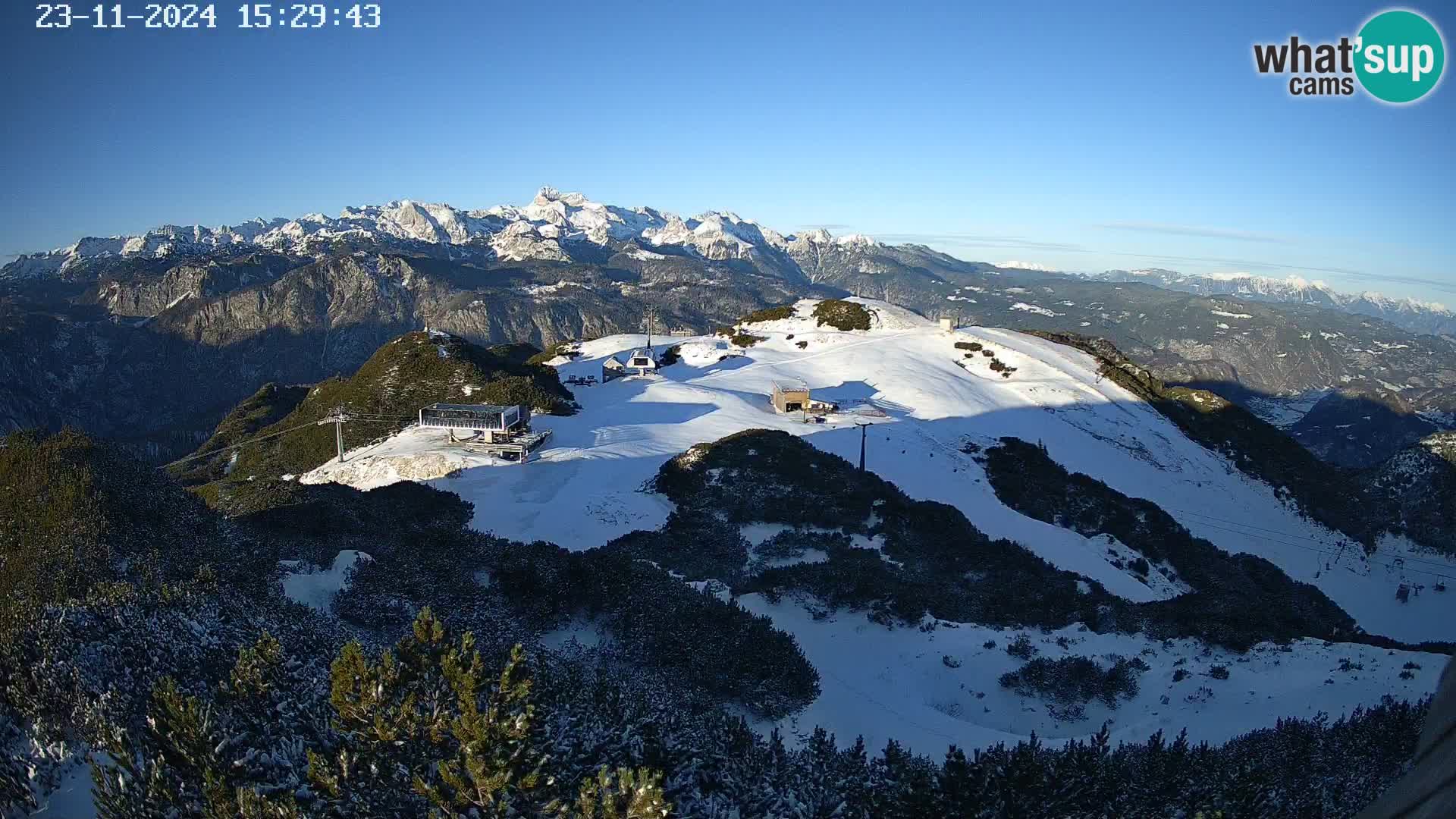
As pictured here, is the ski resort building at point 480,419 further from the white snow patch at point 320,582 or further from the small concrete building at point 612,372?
the white snow patch at point 320,582

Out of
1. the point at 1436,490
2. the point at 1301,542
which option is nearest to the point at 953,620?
the point at 1301,542

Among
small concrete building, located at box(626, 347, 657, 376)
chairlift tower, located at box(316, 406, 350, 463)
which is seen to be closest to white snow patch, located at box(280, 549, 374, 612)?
Answer: chairlift tower, located at box(316, 406, 350, 463)

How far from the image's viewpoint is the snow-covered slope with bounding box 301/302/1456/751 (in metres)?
17.7

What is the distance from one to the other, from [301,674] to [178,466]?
191 ft

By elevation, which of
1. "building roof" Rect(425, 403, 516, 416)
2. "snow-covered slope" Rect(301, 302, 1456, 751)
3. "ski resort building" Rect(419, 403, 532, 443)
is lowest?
"snow-covered slope" Rect(301, 302, 1456, 751)

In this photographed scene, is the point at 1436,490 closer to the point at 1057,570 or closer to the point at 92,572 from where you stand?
the point at 1057,570

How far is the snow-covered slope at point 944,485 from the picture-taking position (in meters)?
17.7

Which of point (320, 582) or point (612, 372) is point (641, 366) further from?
point (320, 582)

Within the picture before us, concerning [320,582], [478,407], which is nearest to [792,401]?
[478,407]

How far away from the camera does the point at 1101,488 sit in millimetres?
46938

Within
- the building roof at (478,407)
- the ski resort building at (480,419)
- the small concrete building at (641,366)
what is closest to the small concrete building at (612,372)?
the small concrete building at (641,366)

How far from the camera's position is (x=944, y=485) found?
44281 mm

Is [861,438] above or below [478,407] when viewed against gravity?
below

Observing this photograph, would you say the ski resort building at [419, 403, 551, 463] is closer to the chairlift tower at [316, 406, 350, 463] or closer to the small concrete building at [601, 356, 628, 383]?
the chairlift tower at [316, 406, 350, 463]
